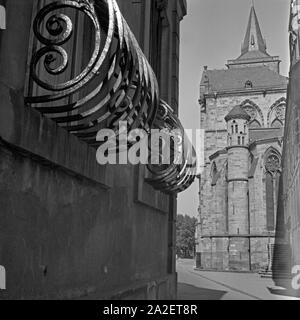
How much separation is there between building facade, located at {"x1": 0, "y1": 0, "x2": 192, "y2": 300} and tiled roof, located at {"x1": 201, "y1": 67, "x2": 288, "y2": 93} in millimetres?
49154

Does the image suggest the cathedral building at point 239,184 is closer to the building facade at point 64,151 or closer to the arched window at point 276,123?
the arched window at point 276,123

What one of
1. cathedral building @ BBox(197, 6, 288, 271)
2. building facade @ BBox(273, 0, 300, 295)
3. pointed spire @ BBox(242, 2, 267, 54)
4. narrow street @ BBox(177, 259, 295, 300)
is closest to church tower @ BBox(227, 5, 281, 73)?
pointed spire @ BBox(242, 2, 267, 54)

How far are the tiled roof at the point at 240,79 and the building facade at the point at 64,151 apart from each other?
161ft

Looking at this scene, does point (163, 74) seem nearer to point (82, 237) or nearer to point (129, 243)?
point (129, 243)

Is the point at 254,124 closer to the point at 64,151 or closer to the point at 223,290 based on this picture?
the point at 223,290

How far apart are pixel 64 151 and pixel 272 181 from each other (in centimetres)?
3710

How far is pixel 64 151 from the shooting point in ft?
9.85

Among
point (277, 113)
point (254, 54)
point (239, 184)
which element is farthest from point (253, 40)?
point (239, 184)

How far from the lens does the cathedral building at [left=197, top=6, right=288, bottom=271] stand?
37.1 meters

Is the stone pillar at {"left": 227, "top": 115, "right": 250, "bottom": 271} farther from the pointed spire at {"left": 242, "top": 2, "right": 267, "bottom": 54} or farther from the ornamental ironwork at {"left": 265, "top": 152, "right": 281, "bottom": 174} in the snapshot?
the pointed spire at {"left": 242, "top": 2, "right": 267, "bottom": 54}

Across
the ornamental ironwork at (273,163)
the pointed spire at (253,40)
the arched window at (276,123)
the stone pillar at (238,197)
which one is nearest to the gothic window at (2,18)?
the stone pillar at (238,197)

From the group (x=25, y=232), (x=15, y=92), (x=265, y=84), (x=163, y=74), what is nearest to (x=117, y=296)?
(x=25, y=232)

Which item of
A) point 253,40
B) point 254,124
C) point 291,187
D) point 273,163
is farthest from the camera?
point 253,40

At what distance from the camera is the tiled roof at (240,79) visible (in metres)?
53.9
